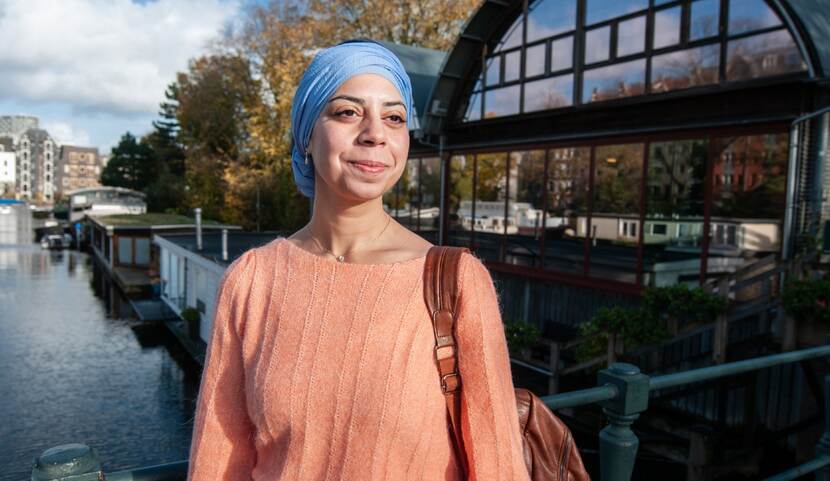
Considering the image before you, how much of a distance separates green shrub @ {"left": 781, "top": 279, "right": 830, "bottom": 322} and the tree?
56025 millimetres

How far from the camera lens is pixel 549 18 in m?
11.9

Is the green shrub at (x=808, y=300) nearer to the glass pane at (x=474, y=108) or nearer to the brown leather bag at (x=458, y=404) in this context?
the brown leather bag at (x=458, y=404)

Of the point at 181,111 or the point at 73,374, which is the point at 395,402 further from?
the point at 181,111

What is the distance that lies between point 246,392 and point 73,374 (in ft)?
62.1

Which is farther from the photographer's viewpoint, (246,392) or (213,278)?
(213,278)

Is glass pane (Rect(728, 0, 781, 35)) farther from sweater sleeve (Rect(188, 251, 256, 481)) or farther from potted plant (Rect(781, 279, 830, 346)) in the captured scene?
sweater sleeve (Rect(188, 251, 256, 481))

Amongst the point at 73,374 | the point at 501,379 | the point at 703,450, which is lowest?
the point at 73,374

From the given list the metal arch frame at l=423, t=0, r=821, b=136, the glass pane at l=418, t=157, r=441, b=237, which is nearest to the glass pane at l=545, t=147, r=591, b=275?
the metal arch frame at l=423, t=0, r=821, b=136

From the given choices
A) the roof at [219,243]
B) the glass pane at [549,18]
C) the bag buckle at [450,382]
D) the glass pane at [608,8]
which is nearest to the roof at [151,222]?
the roof at [219,243]

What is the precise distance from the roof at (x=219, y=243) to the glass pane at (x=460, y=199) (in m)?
5.29

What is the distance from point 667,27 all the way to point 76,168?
13458 centimetres

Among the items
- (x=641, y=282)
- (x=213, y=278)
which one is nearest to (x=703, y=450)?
(x=641, y=282)

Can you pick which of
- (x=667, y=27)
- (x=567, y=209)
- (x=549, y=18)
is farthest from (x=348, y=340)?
(x=549, y=18)

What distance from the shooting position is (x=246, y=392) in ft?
5.14
